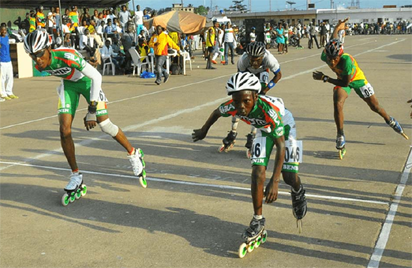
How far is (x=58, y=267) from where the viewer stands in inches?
193

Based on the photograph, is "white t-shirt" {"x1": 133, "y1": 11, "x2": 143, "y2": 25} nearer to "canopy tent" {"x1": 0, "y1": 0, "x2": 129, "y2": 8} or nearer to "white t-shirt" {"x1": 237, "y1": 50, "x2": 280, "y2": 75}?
"canopy tent" {"x1": 0, "y1": 0, "x2": 129, "y2": 8}

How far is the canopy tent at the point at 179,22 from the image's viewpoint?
27.8 m

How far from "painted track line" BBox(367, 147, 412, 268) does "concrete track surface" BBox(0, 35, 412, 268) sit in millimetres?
11

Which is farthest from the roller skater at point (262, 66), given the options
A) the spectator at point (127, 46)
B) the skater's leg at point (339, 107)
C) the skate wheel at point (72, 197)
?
the spectator at point (127, 46)

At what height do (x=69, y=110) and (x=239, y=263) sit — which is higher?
(x=69, y=110)

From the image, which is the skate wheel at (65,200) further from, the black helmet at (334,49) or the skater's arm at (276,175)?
the black helmet at (334,49)

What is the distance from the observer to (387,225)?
5.68m

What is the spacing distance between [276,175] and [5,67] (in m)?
13.5

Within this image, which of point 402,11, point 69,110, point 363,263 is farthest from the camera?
point 402,11

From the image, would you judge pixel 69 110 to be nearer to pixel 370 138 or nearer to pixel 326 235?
pixel 326 235

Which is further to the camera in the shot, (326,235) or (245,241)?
(326,235)

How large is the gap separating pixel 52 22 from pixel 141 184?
21561 millimetres

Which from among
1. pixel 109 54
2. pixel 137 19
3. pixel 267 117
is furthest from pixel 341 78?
pixel 137 19

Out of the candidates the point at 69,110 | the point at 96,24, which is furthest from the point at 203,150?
the point at 96,24
